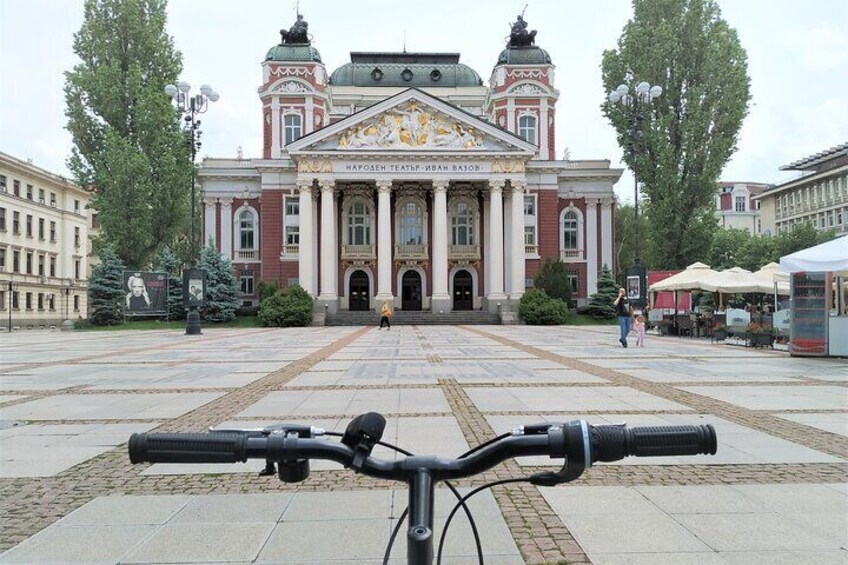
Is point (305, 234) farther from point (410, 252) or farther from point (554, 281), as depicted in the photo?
point (554, 281)

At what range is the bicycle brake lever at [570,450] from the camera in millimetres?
1701

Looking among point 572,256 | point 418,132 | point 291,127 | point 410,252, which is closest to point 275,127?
point 291,127

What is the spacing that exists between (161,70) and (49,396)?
3820cm

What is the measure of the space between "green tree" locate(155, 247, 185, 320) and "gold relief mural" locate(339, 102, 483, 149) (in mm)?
13868

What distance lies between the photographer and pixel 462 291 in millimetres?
51969

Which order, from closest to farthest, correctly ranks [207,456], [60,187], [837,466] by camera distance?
1. [207,456]
2. [837,466]
3. [60,187]

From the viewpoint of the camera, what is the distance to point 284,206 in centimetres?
5097

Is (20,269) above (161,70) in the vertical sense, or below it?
below

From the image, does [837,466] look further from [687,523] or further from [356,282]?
[356,282]

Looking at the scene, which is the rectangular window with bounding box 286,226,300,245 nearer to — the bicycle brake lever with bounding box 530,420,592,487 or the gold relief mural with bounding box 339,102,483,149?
the gold relief mural with bounding box 339,102,483,149

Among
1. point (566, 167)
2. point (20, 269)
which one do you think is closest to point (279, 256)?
point (566, 167)

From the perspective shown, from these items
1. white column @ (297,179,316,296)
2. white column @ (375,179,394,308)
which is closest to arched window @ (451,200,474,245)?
white column @ (375,179,394,308)

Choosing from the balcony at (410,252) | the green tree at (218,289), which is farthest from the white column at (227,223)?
the balcony at (410,252)

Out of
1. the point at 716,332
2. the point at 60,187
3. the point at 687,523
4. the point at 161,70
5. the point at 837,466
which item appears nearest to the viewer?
the point at 687,523
